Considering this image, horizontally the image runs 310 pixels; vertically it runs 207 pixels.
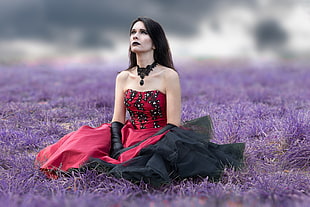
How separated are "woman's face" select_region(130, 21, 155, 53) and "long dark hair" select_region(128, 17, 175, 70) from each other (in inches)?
1.5

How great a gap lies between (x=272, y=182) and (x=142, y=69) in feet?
5.10

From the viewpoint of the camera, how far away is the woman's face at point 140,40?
118 inches

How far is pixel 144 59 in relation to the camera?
3.09 meters

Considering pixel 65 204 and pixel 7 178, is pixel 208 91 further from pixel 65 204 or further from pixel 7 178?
pixel 65 204

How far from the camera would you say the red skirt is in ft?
9.10

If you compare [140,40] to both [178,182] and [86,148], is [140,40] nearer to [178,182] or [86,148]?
[86,148]

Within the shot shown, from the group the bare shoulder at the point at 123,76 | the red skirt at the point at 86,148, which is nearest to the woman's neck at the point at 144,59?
the bare shoulder at the point at 123,76

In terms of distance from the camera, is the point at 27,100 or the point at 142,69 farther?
the point at 27,100

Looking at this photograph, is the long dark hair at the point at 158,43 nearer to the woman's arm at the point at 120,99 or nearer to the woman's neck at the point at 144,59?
the woman's neck at the point at 144,59

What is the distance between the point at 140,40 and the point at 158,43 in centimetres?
19

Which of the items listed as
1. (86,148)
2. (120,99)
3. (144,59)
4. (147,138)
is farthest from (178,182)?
(144,59)

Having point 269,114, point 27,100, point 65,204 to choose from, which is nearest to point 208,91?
point 269,114

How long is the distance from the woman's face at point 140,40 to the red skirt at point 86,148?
777 millimetres

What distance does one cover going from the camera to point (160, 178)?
2502 mm
